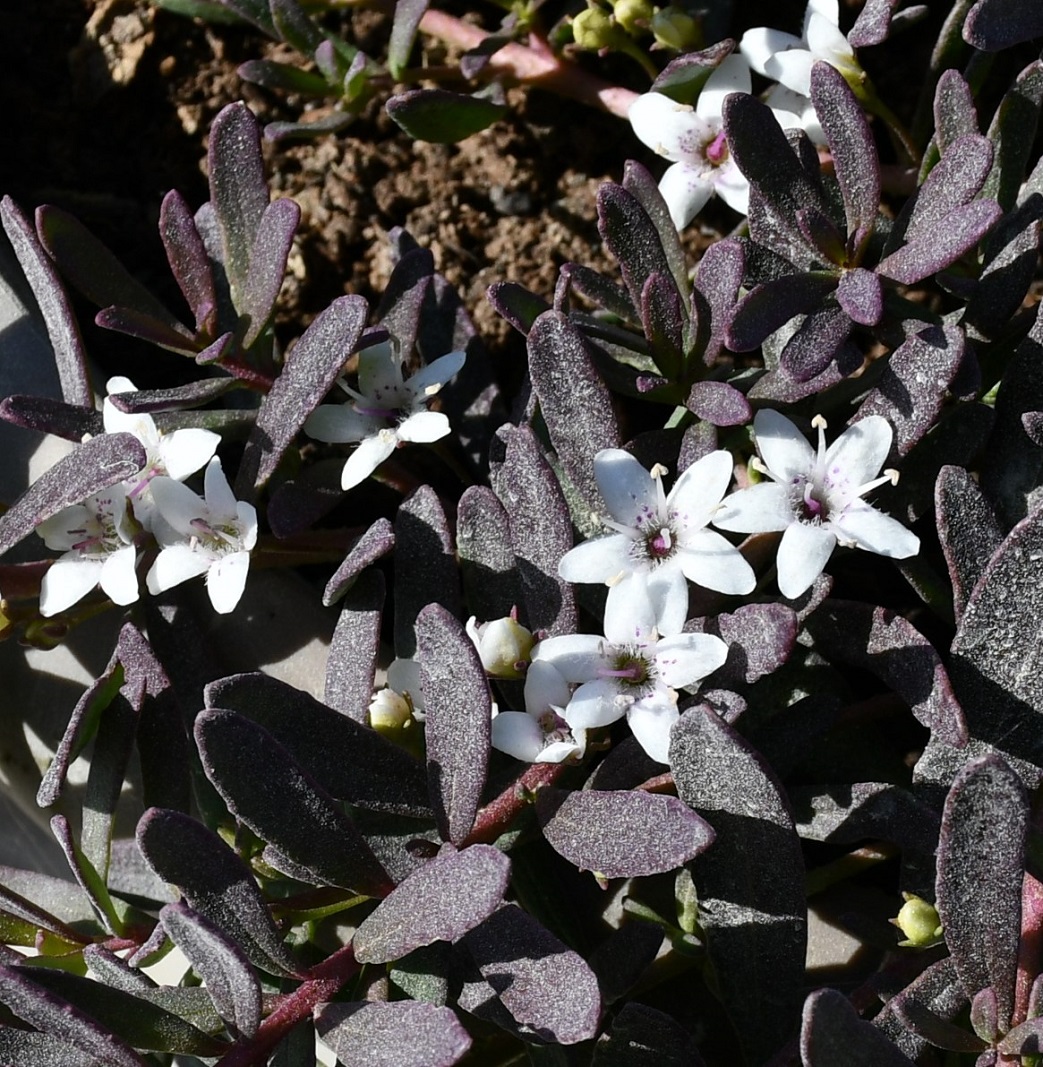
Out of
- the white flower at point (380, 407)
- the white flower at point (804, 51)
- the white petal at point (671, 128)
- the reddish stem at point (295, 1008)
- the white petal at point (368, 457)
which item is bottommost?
the reddish stem at point (295, 1008)

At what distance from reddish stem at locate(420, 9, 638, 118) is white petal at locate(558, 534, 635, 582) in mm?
819

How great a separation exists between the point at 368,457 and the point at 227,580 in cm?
21

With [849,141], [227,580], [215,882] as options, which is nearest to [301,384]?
[227,580]

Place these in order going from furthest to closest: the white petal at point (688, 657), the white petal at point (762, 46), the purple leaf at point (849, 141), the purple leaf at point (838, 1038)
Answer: the white petal at point (762, 46) < the purple leaf at point (849, 141) < the white petal at point (688, 657) < the purple leaf at point (838, 1038)

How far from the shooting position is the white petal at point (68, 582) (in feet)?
4.58

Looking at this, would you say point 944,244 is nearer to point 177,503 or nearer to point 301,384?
point 301,384

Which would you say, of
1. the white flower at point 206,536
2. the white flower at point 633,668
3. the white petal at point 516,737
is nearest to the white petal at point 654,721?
the white flower at point 633,668

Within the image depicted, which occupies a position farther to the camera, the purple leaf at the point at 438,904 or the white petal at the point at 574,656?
the white petal at the point at 574,656

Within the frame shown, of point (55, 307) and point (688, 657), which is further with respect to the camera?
point (55, 307)

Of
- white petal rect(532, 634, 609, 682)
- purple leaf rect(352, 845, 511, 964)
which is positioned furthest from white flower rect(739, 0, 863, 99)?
purple leaf rect(352, 845, 511, 964)

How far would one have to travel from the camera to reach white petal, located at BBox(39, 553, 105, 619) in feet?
4.58

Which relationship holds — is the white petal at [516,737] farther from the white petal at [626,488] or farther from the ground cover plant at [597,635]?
the white petal at [626,488]

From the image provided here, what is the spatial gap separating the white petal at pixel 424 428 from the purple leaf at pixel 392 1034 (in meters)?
0.60

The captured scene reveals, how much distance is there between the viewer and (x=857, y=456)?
1254 millimetres
